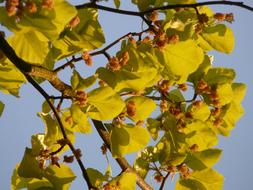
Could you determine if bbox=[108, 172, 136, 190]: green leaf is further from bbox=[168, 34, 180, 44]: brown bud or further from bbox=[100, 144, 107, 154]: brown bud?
bbox=[168, 34, 180, 44]: brown bud

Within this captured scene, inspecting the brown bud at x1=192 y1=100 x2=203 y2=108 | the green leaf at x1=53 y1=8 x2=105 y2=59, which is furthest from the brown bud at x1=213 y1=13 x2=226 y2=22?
the green leaf at x1=53 y1=8 x2=105 y2=59

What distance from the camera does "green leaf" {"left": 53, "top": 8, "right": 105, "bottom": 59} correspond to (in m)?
1.16

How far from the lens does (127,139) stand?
1.33 m

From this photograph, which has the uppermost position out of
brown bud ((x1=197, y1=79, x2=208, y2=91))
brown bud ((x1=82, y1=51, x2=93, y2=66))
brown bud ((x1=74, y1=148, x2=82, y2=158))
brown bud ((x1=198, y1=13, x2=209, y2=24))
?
brown bud ((x1=198, y1=13, x2=209, y2=24))

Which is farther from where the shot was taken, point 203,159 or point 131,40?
point 203,159

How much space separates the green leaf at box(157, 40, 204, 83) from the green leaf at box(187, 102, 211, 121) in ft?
0.67

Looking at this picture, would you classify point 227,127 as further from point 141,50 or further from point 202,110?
point 141,50

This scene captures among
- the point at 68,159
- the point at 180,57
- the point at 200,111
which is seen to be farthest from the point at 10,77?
the point at 200,111

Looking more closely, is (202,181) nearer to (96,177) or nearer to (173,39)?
(96,177)

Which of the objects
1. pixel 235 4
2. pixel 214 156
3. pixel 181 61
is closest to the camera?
pixel 235 4

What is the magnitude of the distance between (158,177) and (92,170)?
8.8 inches

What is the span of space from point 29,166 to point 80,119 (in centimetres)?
19

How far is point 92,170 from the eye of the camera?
1487mm

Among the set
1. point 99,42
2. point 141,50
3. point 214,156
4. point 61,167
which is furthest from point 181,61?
point 61,167
